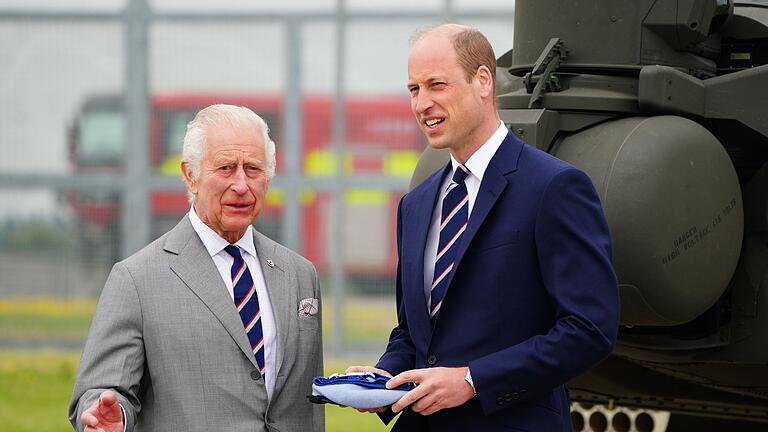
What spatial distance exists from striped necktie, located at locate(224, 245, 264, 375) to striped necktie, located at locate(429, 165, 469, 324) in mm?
405

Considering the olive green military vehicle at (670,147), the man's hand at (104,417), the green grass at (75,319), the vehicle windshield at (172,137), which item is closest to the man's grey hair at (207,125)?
the man's hand at (104,417)

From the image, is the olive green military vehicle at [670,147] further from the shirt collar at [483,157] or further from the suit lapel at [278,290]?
the suit lapel at [278,290]

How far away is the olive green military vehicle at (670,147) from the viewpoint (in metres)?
3.90

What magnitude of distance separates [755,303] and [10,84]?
8.84 m

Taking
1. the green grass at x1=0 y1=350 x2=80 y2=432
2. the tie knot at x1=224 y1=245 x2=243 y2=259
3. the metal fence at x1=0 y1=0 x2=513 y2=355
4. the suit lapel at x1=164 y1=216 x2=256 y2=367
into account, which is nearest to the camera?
the suit lapel at x1=164 y1=216 x2=256 y2=367

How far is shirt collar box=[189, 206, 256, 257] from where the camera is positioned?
3.20 metres

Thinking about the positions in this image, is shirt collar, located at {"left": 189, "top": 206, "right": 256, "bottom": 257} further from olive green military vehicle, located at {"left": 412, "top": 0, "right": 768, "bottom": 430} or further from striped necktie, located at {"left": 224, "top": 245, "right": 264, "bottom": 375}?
olive green military vehicle, located at {"left": 412, "top": 0, "right": 768, "bottom": 430}

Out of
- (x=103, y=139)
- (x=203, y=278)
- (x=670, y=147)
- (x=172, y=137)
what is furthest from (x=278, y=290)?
(x=103, y=139)

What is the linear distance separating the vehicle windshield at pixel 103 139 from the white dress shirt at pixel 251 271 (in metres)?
8.26

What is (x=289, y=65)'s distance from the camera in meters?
11.2

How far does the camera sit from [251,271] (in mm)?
3234

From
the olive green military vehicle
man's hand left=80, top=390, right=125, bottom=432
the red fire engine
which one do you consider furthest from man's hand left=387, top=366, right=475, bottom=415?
the red fire engine

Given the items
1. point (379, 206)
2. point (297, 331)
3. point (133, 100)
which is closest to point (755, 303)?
point (297, 331)

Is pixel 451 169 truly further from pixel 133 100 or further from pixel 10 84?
pixel 10 84
